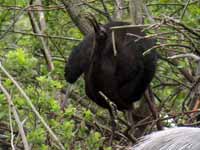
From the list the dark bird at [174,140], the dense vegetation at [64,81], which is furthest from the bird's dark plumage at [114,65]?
the dark bird at [174,140]

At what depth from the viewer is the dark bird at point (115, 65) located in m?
4.68

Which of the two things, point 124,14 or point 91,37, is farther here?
point 124,14

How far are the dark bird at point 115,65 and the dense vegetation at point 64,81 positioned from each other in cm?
15

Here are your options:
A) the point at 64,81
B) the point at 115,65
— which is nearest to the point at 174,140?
the point at 115,65

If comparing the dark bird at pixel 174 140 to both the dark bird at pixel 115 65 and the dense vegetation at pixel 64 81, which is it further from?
the dark bird at pixel 115 65

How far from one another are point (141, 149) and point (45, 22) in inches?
107

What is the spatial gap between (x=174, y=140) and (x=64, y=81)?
255 centimetres

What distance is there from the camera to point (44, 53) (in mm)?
5348

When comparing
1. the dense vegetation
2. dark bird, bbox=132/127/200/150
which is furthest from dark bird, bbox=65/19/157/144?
dark bird, bbox=132/127/200/150

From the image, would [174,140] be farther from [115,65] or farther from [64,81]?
[64,81]

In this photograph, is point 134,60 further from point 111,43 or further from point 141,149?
point 141,149

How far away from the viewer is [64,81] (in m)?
5.60

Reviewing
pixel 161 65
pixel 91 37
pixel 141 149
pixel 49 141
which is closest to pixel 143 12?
pixel 91 37

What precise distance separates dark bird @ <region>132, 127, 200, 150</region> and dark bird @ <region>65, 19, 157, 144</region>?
1.41 meters
